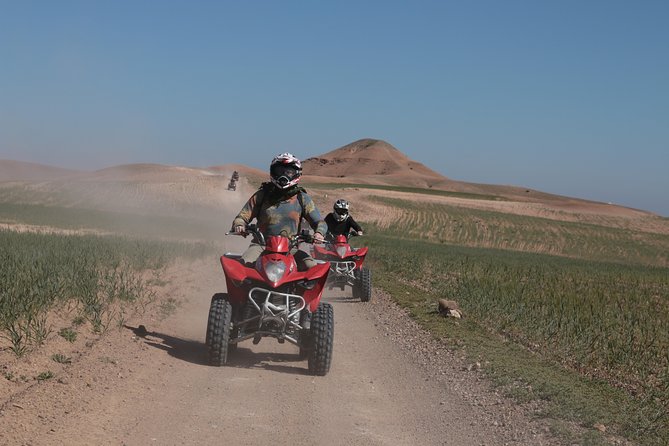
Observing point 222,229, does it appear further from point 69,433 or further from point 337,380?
point 69,433

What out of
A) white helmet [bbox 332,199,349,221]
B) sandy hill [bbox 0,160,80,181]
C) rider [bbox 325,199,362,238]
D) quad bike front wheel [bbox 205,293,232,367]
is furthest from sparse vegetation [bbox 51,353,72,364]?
sandy hill [bbox 0,160,80,181]

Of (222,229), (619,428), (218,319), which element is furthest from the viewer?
(222,229)

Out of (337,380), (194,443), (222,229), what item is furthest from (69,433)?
(222,229)

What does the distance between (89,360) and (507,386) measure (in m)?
4.90

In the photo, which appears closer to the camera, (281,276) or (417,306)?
(281,276)

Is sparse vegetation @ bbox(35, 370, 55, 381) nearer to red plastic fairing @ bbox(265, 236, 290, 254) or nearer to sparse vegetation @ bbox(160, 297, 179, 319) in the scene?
red plastic fairing @ bbox(265, 236, 290, 254)

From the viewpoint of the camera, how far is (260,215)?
9.91m

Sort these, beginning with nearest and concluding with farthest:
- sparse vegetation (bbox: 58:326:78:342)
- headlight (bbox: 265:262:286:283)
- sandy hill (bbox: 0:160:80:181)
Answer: headlight (bbox: 265:262:286:283) < sparse vegetation (bbox: 58:326:78:342) < sandy hill (bbox: 0:160:80:181)

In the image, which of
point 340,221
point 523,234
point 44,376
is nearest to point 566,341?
point 340,221

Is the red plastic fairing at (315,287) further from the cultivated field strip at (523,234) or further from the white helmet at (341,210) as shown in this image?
the cultivated field strip at (523,234)

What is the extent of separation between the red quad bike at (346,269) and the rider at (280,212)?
712cm

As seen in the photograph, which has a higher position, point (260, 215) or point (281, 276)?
point (260, 215)

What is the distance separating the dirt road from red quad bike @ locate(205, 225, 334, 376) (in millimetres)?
349

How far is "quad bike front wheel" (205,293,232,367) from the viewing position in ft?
29.7
